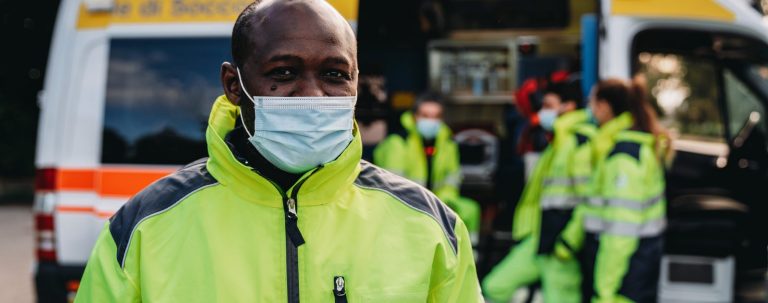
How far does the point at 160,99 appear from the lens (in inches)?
173

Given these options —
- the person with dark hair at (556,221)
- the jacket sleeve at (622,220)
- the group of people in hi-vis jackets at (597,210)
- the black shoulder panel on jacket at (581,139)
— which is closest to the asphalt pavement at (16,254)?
the person with dark hair at (556,221)

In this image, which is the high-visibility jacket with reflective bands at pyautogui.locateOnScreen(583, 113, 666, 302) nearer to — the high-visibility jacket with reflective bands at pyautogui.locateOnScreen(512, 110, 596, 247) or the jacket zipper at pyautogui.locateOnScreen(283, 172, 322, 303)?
the high-visibility jacket with reflective bands at pyautogui.locateOnScreen(512, 110, 596, 247)

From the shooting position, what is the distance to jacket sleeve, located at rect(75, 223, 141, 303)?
4.62 ft

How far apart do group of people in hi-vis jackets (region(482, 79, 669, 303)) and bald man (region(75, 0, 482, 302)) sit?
2632mm

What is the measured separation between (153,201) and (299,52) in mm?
393

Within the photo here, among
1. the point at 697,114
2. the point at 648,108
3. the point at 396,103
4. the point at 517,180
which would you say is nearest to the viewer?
the point at 648,108

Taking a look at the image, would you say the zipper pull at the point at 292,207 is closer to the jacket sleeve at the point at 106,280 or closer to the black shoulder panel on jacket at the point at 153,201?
the black shoulder panel on jacket at the point at 153,201

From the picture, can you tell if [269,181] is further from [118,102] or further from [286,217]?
[118,102]

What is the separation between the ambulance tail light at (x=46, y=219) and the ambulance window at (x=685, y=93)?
404 centimetres

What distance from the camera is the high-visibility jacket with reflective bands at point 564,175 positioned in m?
4.27

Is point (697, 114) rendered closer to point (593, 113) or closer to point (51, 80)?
point (593, 113)

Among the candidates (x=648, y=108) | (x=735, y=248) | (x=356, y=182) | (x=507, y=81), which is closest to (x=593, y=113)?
(x=648, y=108)

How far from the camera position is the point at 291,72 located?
146 centimetres

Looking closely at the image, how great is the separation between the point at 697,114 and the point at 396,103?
2626 mm
